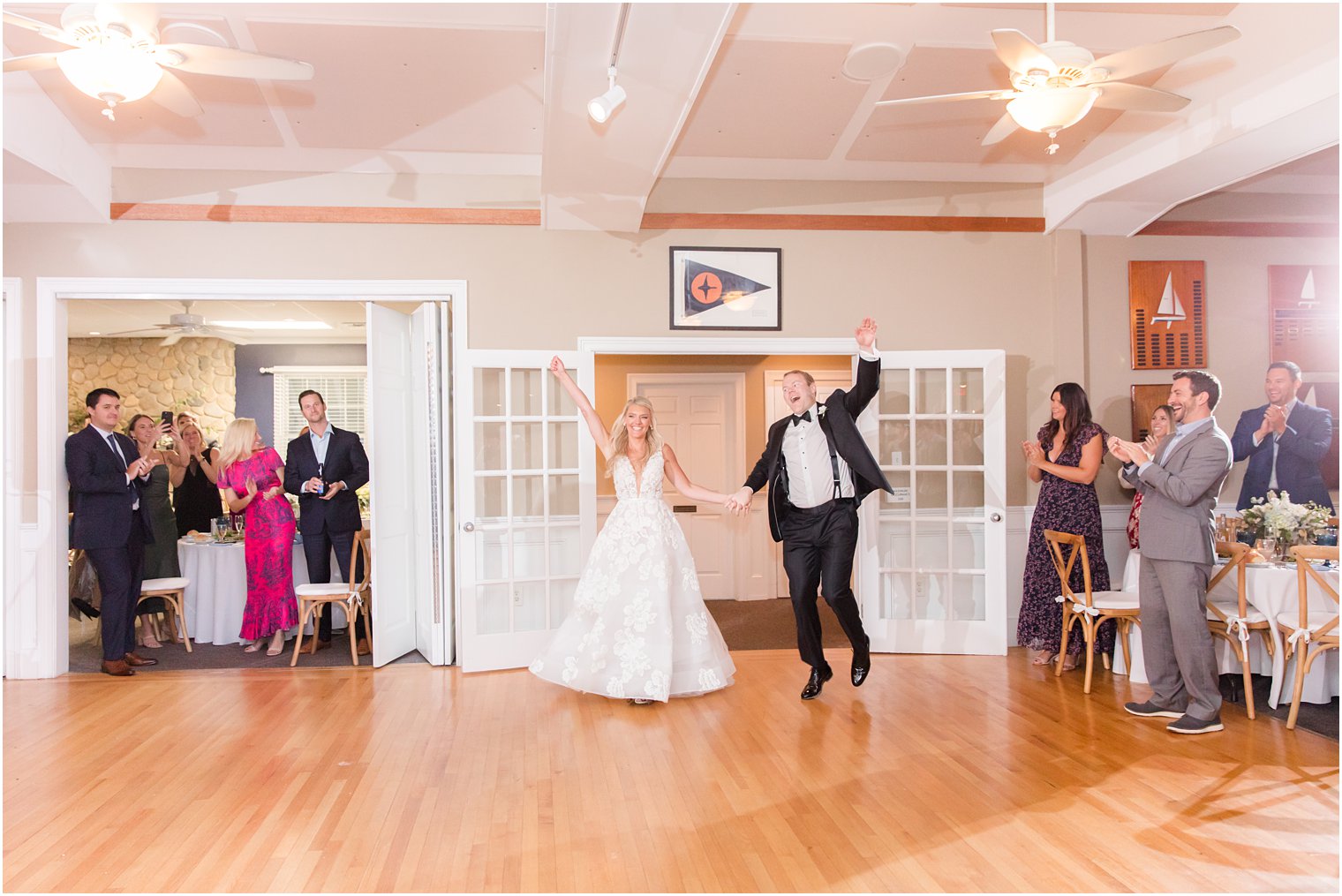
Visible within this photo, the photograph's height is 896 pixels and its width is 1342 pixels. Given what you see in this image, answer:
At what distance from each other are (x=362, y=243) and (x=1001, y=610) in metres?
4.65

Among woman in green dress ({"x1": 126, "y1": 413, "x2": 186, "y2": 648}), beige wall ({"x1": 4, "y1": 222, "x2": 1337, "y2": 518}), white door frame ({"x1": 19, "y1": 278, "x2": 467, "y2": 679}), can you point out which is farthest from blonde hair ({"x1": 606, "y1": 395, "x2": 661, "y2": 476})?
woman in green dress ({"x1": 126, "y1": 413, "x2": 186, "y2": 648})

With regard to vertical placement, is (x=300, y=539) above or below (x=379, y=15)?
below

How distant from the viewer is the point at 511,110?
4918 millimetres

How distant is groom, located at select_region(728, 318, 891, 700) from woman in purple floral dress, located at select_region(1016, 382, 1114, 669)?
130 cm

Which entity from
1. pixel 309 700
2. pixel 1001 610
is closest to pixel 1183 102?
pixel 1001 610

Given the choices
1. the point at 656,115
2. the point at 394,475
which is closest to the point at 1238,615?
the point at 656,115

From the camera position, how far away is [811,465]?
462 centimetres

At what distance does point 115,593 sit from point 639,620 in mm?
3281

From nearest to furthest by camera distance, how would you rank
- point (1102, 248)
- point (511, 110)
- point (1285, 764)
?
point (1285, 764) → point (511, 110) → point (1102, 248)

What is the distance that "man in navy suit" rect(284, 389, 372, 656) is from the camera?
6.00m

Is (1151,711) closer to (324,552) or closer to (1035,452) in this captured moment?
(1035,452)

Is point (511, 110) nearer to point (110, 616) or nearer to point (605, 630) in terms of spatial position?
point (605, 630)

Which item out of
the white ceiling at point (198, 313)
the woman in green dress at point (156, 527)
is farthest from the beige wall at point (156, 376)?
the woman in green dress at point (156, 527)

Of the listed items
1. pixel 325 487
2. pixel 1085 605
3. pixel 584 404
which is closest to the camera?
pixel 1085 605
